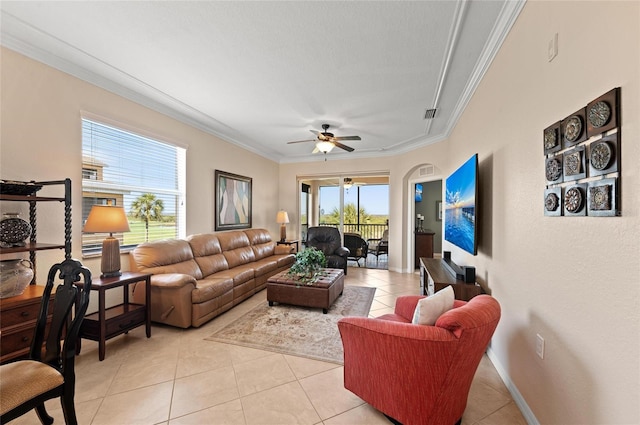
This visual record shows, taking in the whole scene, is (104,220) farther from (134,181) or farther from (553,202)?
(553,202)

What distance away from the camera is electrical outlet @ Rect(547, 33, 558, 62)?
1494mm

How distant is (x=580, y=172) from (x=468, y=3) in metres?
1.45

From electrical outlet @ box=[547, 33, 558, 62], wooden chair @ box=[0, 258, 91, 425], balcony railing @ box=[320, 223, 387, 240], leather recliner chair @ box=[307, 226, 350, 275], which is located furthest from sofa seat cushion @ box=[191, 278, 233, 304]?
balcony railing @ box=[320, 223, 387, 240]

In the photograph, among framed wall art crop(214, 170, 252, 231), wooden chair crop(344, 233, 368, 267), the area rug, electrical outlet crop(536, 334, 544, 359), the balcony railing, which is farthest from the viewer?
the balcony railing

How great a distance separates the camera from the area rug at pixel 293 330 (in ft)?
8.54

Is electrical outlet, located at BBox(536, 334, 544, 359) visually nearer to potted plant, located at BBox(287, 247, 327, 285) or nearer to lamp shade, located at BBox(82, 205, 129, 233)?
potted plant, located at BBox(287, 247, 327, 285)

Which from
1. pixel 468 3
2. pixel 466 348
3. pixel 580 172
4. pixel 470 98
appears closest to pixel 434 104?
pixel 470 98

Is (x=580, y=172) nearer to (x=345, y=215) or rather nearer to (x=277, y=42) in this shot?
(x=277, y=42)

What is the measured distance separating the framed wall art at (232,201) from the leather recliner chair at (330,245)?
148cm

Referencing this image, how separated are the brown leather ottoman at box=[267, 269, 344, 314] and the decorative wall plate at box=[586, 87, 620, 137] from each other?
2906mm

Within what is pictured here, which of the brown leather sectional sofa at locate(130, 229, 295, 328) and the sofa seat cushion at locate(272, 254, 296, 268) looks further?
the sofa seat cushion at locate(272, 254, 296, 268)

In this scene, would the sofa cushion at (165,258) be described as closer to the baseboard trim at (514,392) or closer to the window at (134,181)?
the window at (134,181)

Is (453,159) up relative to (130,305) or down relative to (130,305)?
up

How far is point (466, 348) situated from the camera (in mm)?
1411
